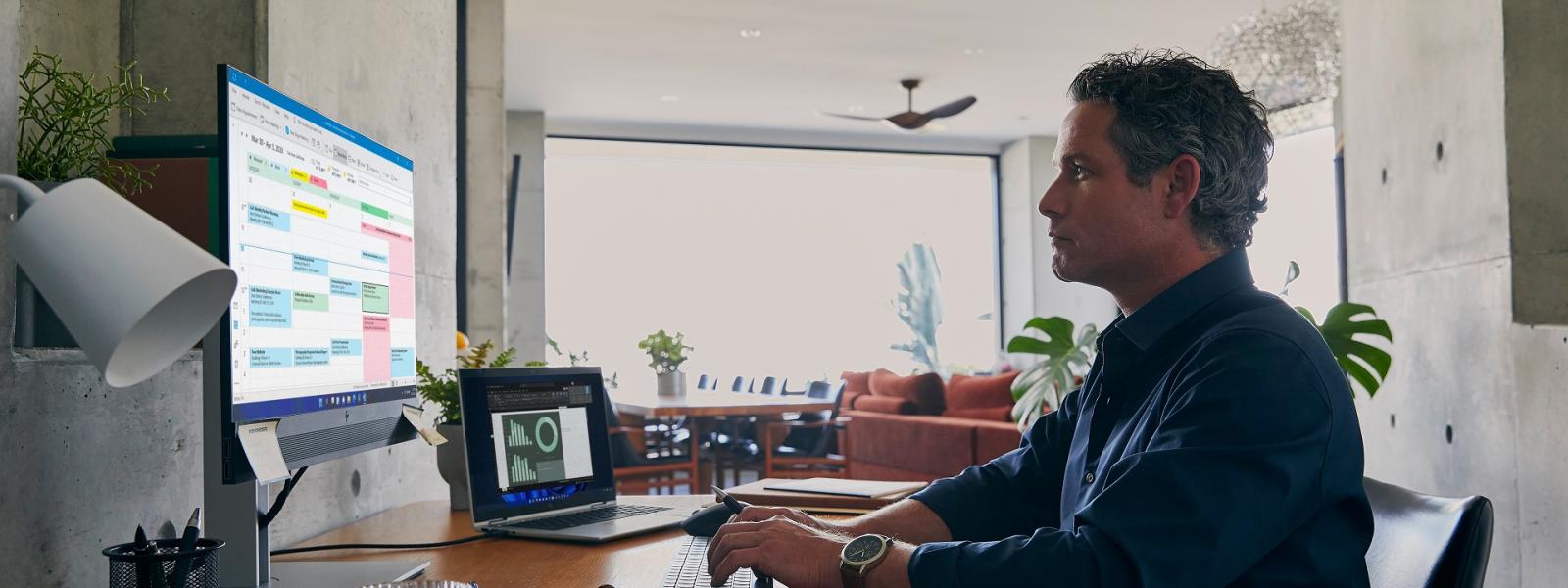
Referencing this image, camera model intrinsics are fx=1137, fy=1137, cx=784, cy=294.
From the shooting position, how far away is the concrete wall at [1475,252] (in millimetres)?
2500

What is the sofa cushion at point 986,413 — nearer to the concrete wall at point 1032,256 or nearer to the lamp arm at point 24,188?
the concrete wall at point 1032,256

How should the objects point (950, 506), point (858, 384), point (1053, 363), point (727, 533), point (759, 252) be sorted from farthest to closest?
point (759, 252), point (858, 384), point (1053, 363), point (950, 506), point (727, 533)

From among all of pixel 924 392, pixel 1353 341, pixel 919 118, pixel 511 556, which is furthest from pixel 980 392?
pixel 511 556

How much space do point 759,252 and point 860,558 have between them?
11.7m

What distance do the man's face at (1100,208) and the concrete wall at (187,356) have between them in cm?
115

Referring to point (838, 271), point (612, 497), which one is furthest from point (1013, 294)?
point (612, 497)

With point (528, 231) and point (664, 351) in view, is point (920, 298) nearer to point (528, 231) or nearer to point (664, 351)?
point (528, 231)

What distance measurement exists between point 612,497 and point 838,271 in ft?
36.5

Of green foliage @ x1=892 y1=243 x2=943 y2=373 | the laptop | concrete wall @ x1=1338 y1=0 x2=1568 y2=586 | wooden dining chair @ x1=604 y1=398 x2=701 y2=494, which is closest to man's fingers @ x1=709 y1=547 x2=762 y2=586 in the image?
the laptop

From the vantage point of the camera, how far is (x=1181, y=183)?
4.58ft

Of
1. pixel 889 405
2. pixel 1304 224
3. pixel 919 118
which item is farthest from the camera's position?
pixel 1304 224

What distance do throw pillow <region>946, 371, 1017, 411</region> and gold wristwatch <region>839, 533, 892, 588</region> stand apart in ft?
18.4

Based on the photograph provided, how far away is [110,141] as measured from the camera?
1.59 m

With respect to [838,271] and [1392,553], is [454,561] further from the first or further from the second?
[838,271]
